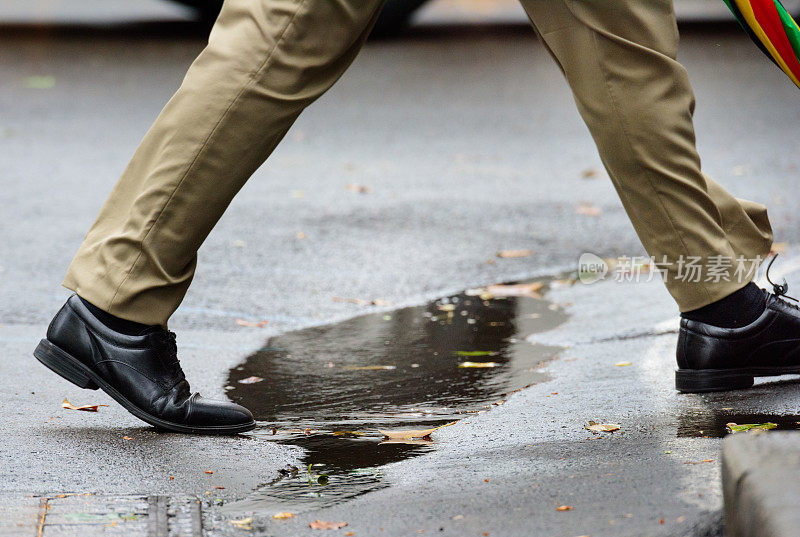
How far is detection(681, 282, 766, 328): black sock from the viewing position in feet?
9.91

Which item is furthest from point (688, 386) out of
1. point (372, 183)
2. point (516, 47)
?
point (516, 47)

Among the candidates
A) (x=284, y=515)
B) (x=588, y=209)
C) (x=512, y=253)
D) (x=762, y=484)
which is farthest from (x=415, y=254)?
→ (x=762, y=484)

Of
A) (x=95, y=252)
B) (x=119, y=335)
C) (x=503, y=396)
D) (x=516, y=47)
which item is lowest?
(x=516, y=47)

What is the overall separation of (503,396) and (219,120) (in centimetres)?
110

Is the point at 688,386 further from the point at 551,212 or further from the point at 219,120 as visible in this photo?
the point at 551,212

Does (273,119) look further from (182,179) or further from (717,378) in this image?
(717,378)

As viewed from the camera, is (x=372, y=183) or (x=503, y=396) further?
(x=372, y=183)

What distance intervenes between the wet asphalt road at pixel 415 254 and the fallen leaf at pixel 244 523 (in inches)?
1.5

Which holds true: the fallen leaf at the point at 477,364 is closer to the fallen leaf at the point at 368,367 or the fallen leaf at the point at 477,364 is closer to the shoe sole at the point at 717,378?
the fallen leaf at the point at 368,367

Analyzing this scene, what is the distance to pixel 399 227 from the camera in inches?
209

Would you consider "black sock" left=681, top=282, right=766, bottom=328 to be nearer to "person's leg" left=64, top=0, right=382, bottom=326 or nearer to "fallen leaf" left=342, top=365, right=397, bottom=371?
"fallen leaf" left=342, top=365, right=397, bottom=371

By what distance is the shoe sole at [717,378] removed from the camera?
305 centimetres

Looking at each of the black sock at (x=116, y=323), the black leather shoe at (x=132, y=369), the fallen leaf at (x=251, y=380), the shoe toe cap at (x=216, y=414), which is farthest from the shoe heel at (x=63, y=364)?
the fallen leaf at (x=251, y=380)

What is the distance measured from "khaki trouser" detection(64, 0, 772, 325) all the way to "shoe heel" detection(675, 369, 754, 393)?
1.09ft
